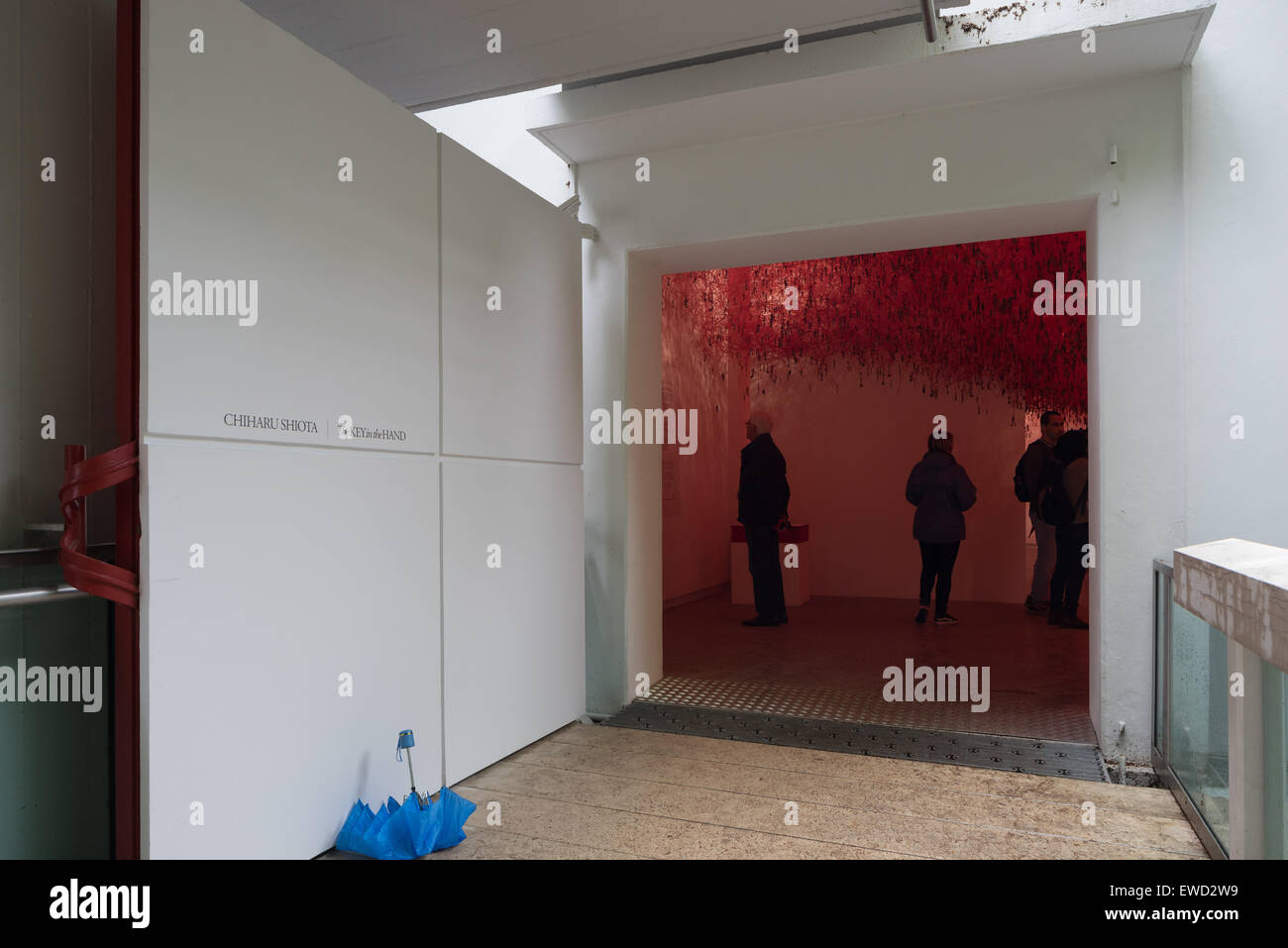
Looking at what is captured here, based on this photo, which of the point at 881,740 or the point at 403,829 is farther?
the point at 881,740

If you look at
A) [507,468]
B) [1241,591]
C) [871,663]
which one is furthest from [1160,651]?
[507,468]

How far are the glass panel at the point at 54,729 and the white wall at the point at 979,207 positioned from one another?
2675 mm

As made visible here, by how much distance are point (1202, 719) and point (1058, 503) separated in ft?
13.9

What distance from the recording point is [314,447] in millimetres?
2930

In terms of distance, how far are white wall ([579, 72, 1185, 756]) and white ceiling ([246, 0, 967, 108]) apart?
83 centimetres

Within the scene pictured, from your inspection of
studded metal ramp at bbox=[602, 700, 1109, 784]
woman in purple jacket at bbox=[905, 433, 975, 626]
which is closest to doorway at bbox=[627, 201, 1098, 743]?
woman in purple jacket at bbox=[905, 433, 975, 626]

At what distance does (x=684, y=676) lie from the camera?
552 centimetres

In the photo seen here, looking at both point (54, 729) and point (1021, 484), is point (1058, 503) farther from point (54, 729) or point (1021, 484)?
point (54, 729)

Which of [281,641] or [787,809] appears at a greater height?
[281,641]

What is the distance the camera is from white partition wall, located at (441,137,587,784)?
3.68m

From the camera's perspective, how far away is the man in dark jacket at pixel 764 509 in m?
7.33
